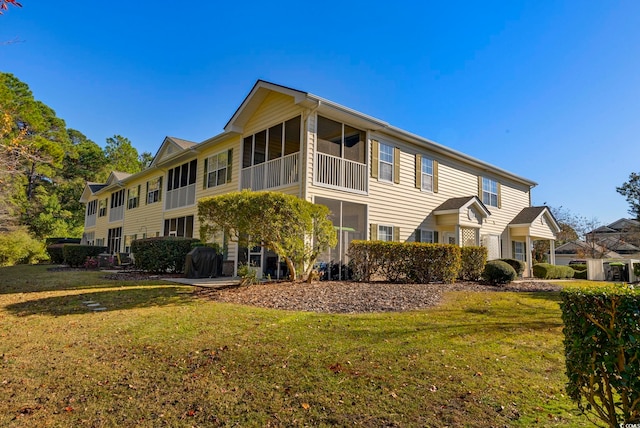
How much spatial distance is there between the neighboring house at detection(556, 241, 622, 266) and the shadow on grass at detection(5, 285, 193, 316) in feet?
111

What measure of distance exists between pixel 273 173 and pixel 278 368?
10.4m

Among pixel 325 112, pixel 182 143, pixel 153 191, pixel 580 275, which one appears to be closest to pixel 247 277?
pixel 325 112

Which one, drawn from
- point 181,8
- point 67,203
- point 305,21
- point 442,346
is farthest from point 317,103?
point 67,203

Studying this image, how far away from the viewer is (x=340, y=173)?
518 inches

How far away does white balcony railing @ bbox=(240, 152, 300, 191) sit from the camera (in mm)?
12961

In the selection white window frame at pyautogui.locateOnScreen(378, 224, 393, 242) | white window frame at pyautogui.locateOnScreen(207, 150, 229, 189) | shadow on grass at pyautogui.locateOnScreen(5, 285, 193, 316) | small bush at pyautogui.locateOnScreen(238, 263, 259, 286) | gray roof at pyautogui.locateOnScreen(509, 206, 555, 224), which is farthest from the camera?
gray roof at pyautogui.locateOnScreen(509, 206, 555, 224)

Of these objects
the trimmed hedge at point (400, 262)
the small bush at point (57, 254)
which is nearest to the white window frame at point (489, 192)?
the trimmed hedge at point (400, 262)

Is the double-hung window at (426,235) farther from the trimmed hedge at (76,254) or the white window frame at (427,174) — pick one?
the trimmed hedge at (76,254)

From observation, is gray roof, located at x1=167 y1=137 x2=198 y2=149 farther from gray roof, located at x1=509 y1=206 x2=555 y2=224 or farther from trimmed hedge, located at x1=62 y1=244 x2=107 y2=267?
gray roof, located at x1=509 y1=206 x2=555 y2=224

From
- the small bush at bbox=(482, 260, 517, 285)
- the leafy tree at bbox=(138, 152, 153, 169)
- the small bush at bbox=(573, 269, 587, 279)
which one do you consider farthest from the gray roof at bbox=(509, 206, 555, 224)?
the leafy tree at bbox=(138, 152, 153, 169)

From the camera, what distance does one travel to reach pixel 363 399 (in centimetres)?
341

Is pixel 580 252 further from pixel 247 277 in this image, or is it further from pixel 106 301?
pixel 106 301

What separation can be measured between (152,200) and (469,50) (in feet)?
65.5

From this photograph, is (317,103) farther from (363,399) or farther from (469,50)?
(363,399)
